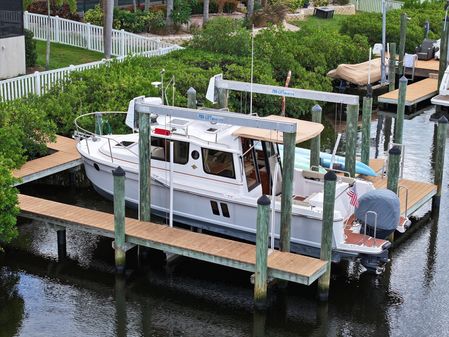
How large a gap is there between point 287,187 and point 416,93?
67.2ft

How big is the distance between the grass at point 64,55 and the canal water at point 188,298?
1456cm

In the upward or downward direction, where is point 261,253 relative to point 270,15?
downward

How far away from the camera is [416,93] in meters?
37.8

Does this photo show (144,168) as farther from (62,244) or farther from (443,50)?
(443,50)

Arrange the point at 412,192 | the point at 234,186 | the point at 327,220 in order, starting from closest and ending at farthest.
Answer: the point at 327,220
the point at 234,186
the point at 412,192

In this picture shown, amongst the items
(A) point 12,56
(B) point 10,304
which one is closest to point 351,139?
(B) point 10,304

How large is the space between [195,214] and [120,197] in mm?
2550

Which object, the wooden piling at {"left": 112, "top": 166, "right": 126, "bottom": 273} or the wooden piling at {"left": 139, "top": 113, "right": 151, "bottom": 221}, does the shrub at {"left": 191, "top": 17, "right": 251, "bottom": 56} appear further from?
the wooden piling at {"left": 112, "top": 166, "right": 126, "bottom": 273}

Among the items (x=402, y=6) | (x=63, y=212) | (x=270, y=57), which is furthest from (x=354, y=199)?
(x=402, y=6)

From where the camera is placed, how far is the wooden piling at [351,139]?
73.9 ft

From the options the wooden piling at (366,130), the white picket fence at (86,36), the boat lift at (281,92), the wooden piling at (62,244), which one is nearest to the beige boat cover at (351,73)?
the white picket fence at (86,36)

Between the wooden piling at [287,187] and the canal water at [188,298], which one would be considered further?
the wooden piling at [287,187]

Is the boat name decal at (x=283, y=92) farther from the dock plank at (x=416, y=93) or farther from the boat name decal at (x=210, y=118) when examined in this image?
the dock plank at (x=416, y=93)

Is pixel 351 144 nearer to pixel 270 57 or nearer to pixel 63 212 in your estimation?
pixel 63 212
